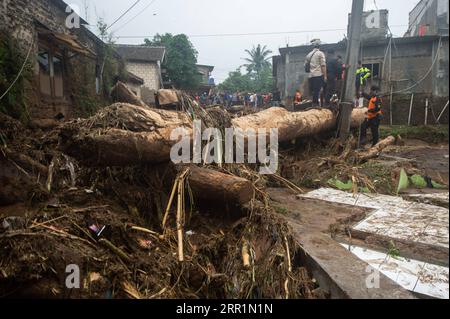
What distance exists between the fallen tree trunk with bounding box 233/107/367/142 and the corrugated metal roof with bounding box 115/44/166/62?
17.7 m

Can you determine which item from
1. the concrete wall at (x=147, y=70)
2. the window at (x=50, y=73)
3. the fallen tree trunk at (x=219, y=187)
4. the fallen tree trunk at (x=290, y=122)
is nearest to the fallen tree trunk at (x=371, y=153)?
the fallen tree trunk at (x=290, y=122)

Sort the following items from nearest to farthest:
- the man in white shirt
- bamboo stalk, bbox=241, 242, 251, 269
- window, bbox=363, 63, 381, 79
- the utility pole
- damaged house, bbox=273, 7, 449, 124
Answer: bamboo stalk, bbox=241, 242, 251, 269 → the utility pole → the man in white shirt → damaged house, bbox=273, 7, 449, 124 → window, bbox=363, 63, 381, 79

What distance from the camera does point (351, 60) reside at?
237 inches

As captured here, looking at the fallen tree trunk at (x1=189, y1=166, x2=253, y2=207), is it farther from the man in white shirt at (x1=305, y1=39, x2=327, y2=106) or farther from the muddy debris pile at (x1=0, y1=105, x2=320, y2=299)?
the man in white shirt at (x1=305, y1=39, x2=327, y2=106)

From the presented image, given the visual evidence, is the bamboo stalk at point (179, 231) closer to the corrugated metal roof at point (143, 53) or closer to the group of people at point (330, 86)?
the group of people at point (330, 86)

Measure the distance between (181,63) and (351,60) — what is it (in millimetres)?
20430

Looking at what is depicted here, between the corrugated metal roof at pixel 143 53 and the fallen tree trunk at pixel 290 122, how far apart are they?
17.7m

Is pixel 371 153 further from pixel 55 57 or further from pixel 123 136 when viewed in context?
pixel 55 57

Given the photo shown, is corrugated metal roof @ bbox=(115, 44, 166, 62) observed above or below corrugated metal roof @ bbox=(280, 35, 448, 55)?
above

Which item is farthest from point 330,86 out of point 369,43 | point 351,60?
point 369,43

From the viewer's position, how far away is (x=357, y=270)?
205cm

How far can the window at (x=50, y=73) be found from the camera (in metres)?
8.18

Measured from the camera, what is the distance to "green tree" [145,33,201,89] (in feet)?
80.8

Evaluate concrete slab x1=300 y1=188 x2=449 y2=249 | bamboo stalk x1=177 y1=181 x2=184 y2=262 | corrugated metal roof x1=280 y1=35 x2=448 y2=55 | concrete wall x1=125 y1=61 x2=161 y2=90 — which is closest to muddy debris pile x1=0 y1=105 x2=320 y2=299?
bamboo stalk x1=177 y1=181 x2=184 y2=262
